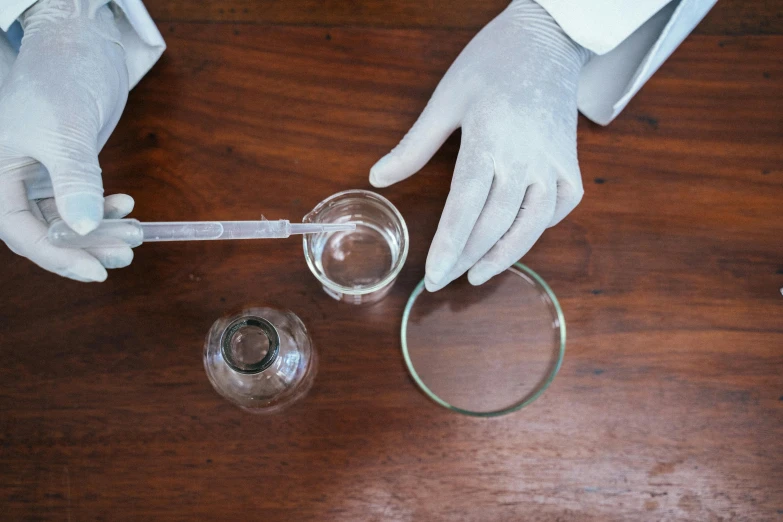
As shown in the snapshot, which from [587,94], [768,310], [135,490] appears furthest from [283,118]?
[768,310]

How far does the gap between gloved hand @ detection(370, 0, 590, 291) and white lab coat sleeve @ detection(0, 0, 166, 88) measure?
20.1 inches

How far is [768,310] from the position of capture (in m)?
1.03

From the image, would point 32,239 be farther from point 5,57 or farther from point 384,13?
point 384,13

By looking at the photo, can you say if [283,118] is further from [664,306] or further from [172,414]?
[664,306]

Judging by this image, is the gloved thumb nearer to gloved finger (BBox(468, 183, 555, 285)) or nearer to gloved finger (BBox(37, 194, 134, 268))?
gloved finger (BBox(37, 194, 134, 268))

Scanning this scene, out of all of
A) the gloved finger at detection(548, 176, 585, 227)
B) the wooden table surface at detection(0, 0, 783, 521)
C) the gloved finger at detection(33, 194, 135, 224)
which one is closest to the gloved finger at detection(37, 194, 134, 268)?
the gloved finger at detection(33, 194, 135, 224)

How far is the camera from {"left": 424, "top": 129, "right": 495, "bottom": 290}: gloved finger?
944 mm

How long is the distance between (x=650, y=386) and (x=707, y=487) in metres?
0.20

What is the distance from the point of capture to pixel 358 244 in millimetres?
1052

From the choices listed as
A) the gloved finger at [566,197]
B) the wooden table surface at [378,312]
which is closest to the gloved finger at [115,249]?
the wooden table surface at [378,312]

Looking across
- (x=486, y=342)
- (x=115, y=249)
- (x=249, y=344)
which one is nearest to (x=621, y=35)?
(x=486, y=342)

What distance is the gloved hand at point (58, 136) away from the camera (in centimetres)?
88

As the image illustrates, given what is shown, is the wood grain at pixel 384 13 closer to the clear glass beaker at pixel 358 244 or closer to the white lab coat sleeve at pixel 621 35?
the white lab coat sleeve at pixel 621 35

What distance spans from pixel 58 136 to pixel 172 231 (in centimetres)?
23
